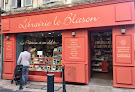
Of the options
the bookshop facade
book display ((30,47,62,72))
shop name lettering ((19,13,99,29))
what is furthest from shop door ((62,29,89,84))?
book display ((30,47,62,72))

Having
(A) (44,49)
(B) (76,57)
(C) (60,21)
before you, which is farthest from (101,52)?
(C) (60,21)

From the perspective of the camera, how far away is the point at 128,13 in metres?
5.02

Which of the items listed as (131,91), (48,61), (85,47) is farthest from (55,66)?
(131,91)

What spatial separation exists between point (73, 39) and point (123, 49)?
240 centimetres

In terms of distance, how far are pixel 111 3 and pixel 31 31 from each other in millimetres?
4477

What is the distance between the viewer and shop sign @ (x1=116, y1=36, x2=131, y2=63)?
5.19 metres

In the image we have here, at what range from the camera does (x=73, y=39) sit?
606 centimetres

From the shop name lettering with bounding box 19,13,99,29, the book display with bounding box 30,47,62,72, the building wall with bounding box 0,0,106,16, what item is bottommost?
the book display with bounding box 30,47,62,72

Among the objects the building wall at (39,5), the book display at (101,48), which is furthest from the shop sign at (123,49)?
the book display at (101,48)

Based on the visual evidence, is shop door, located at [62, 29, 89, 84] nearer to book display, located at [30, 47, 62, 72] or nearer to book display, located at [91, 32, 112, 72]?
book display, located at [30, 47, 62, 72]

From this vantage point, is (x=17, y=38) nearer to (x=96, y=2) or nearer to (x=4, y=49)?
(x=4, y=49)

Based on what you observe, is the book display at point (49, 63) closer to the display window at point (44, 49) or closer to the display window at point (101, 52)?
the display window at point (44, 49)

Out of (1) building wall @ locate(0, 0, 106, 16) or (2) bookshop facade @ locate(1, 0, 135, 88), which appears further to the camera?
(1) building wall @ locate(0, 0, 106, 16)

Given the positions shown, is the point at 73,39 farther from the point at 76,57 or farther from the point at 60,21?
the point at 60,21
